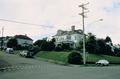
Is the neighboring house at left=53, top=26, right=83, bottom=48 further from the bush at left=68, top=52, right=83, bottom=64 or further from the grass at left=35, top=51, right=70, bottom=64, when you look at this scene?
the bush at left=68, top=52, right=83, bottom=64

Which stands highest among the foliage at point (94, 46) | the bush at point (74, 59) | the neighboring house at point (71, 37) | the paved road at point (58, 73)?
the neighboring house at point (71, 37)

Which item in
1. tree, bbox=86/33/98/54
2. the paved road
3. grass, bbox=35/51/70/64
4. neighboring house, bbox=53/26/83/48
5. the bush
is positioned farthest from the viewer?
neighboring house, bbox=53/26/83/48

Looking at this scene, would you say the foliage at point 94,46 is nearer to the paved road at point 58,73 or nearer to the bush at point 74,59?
the bush at point 74,59

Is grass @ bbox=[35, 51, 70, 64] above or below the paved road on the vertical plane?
above

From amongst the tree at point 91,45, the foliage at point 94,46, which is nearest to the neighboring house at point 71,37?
the foliage at point 94,46

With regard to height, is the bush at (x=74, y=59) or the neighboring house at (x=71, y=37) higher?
the neighboring house at (x=71, y=37)

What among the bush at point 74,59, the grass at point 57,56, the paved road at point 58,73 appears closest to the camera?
the paved road at point 58,73

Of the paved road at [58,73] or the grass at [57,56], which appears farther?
the grass at [57,56]

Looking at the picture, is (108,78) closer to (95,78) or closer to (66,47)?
(95,78)

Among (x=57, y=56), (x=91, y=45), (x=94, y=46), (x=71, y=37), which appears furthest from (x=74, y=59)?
(x=71, y=37)

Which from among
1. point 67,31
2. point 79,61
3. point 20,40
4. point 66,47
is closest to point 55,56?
point 79,61

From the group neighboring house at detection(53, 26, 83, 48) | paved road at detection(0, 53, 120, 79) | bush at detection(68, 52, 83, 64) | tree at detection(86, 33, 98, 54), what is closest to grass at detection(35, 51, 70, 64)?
bush at detection(68, 52, 83, 64)

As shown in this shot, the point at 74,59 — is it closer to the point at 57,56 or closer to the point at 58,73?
the point at 57,56

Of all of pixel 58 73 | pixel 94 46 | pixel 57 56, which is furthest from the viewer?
Answer: pixel 94 46
